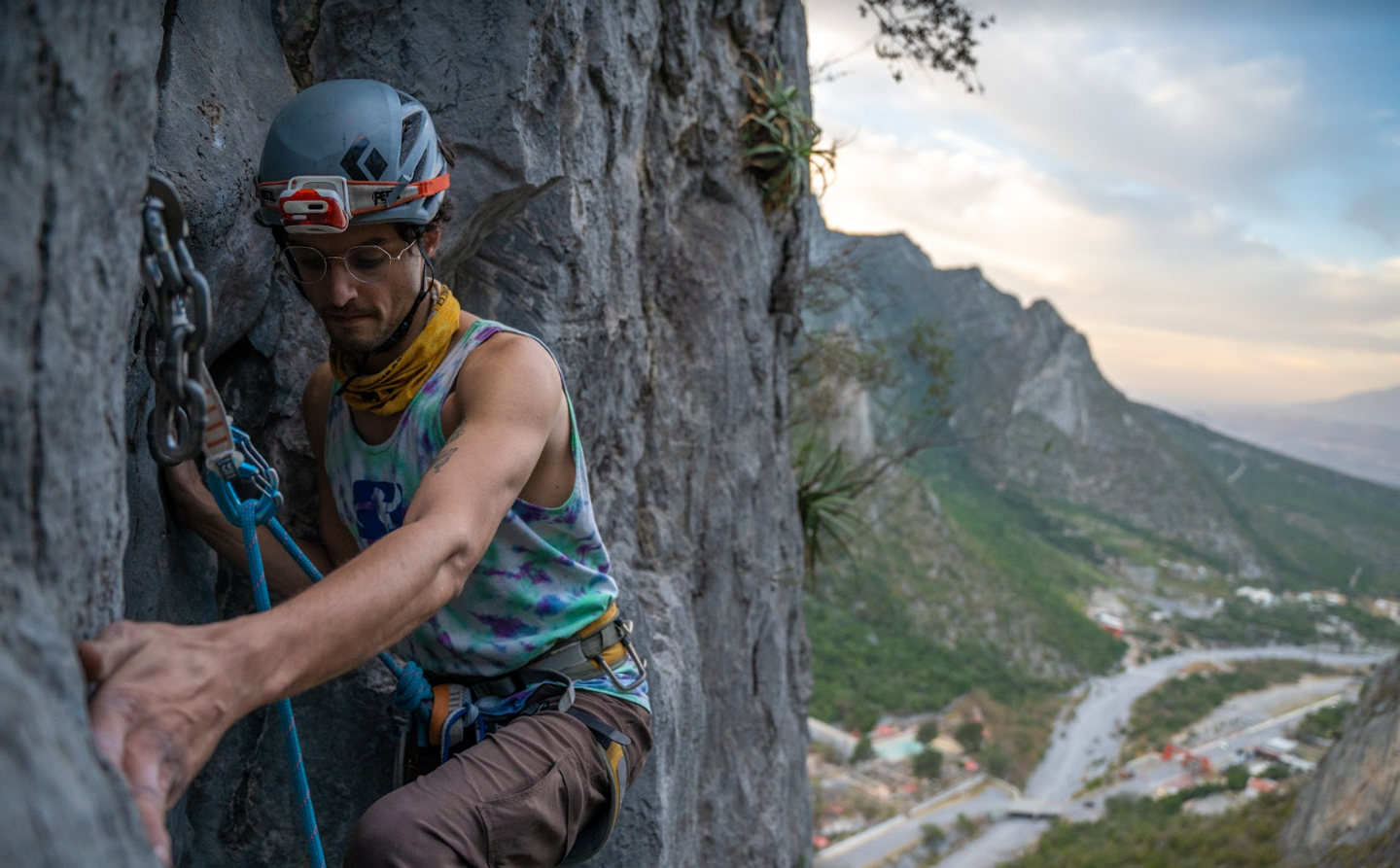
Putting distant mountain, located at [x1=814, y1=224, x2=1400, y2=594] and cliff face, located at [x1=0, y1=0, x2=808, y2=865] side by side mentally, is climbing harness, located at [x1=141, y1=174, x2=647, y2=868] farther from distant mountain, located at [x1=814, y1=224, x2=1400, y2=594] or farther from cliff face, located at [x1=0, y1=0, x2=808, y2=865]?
distant mountain, located at [x1=814, y1=224, x2=1400, y2=594]

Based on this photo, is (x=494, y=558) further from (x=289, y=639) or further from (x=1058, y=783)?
(x=1058, y=783)

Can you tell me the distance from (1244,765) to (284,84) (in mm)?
35907

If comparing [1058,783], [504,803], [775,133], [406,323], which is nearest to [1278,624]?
[1058,783]

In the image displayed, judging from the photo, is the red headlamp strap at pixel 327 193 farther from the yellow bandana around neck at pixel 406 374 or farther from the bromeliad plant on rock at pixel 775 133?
the bromeliad plant on rock at pixel 775 133

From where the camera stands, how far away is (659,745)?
329 centimetres

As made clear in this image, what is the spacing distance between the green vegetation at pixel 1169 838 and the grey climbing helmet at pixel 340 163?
→ 759 inches

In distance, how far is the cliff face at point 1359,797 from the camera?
1312 centimetres

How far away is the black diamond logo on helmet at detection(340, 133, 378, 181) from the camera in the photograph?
2102mm

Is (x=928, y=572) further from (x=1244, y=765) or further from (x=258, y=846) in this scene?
(x=258, y=846)

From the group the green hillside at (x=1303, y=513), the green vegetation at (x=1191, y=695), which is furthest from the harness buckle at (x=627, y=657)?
the green hillside at (x=1303, y=513)

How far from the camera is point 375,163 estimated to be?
2.13 m

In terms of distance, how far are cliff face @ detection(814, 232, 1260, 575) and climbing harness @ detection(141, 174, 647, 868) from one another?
42739mm

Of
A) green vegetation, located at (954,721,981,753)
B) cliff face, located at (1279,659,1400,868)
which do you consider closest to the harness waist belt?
cliff face, located at (1279,659,1400,868)

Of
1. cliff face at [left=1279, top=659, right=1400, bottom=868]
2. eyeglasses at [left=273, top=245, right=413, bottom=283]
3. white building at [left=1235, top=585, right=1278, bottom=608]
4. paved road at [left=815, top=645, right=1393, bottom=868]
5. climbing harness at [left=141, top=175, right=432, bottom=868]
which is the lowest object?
paved road at [left=815, top=645, right=1393, bottom=868]
